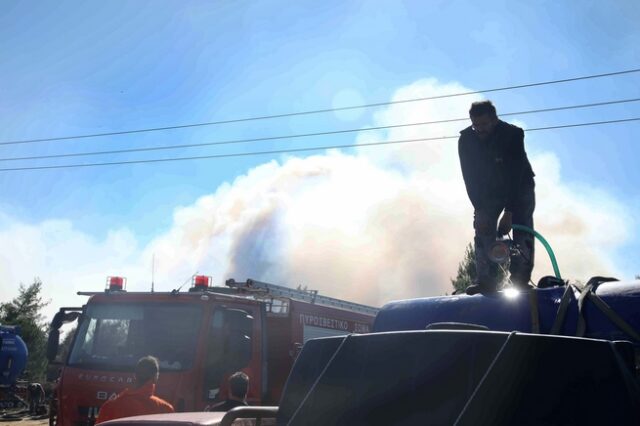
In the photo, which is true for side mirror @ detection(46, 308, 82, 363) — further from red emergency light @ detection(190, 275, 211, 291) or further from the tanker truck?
the tanker truck

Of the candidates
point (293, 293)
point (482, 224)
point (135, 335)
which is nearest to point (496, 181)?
point (482, 224)

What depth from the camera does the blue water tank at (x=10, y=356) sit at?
74.0ft

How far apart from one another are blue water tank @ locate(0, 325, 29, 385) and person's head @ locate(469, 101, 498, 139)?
848 inches

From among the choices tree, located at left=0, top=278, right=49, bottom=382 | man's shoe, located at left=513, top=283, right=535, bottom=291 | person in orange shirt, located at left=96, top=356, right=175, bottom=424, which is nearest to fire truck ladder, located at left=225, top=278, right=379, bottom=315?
person in orange shirt, located at left=96, top=356, right=175, bottom=424

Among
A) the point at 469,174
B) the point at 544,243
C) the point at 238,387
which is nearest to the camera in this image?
the point at 544,243

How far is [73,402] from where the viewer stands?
8070mm

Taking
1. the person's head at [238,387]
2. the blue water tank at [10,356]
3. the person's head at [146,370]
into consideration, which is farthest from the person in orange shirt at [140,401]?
the blue water tank at [10,356]

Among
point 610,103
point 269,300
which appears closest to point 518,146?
point 269,300

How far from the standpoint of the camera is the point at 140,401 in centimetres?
603

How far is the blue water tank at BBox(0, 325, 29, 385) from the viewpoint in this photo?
74.0ft

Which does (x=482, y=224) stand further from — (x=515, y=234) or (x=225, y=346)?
(x=225, y=346)

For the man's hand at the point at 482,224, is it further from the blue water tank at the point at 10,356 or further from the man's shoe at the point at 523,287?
the blue water tank at the point at 10,356

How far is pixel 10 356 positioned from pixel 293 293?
16102 mm

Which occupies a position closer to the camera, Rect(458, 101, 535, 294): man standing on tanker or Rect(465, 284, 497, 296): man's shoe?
Rect(465, 284, 497, 296): man's shoe
